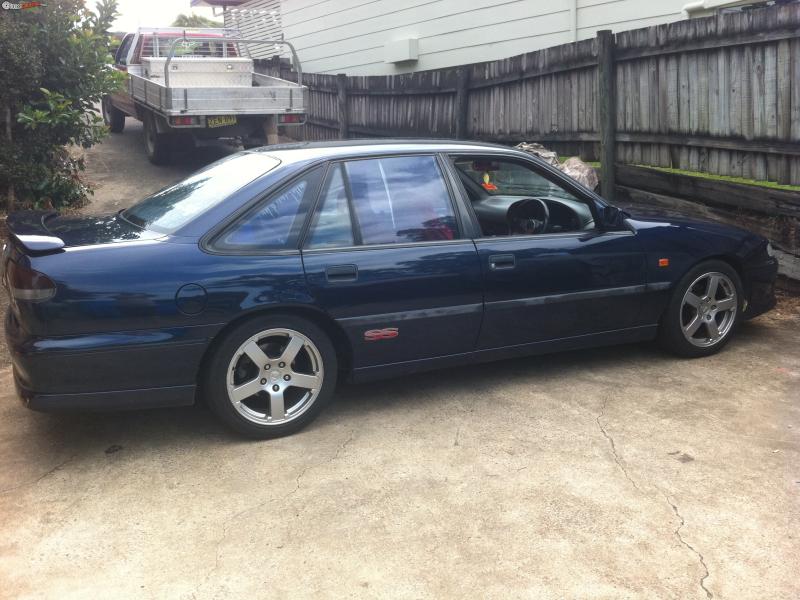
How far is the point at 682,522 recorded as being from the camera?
136 inches

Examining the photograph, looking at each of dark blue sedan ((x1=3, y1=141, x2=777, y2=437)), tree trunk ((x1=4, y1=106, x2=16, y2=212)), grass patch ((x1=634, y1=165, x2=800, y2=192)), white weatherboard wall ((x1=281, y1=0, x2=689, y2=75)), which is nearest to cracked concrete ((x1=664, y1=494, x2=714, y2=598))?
dark blue sedan ((x1=3, y1=141, x2=777, y2=437))

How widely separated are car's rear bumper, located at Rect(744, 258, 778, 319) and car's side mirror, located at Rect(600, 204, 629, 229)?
41.5 inches

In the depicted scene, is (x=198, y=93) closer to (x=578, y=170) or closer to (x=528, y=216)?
(x=578, y=170)

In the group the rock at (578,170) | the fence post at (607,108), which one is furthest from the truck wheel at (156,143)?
the fence post at (607,108)

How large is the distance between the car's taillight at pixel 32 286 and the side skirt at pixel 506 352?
5.28ft

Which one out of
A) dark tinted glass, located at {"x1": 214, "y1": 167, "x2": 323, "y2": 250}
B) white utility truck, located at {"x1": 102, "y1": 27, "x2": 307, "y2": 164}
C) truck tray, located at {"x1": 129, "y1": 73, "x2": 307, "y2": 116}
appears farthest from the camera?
white utility truck, located at {"x1": 102, "y1": 27, "x2": 307, "y2": 164}

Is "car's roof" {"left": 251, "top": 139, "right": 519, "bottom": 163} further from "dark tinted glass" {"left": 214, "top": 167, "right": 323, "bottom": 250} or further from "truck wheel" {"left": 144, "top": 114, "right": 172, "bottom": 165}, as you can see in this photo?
"truck wheel" {"left": 144, "top": 114, "right": 172, "bottom": 165}

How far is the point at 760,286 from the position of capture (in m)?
5.61

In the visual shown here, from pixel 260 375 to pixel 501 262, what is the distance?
5.06ft

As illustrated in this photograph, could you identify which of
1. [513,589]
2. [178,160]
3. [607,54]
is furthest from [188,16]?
[513,589]

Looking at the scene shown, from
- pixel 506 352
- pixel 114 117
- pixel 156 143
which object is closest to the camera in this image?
pixel 506 352

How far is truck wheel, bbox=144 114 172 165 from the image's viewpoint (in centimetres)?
1252

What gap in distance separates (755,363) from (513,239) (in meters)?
1.91

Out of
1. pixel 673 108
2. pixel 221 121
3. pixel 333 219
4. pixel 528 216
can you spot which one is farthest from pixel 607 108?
pixel 221 121
